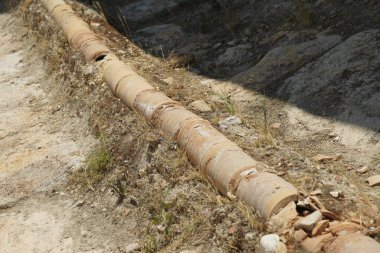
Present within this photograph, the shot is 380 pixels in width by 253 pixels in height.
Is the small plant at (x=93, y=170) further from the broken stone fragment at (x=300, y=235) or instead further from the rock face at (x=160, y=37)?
the rock face at (x=160, y=37)

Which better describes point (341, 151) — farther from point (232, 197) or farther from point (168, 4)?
point (168, 4)

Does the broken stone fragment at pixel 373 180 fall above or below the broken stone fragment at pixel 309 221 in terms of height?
below

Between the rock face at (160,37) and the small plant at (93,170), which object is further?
the rock face at (160,37)

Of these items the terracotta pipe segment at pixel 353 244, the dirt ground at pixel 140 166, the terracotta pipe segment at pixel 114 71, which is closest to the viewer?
the terracotta pipe segment at pixel 353 244

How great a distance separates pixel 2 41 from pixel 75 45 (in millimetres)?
2071

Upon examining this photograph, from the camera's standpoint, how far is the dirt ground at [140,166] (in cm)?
332

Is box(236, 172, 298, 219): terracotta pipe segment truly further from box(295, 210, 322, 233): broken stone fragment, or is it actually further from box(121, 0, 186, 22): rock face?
box(121, 0, 186, 22): rock face

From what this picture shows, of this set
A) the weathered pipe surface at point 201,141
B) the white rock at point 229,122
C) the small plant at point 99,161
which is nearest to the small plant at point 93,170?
the small plant at point 99,161

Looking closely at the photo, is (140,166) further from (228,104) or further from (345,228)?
Result: (345,228)

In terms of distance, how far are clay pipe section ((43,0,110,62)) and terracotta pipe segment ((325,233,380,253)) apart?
3537 mm

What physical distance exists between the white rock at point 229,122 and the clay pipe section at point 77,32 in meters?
1.81

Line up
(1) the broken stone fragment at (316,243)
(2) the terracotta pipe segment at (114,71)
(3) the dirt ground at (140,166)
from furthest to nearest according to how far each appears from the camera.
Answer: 1. (2) the terracotta pipe segment at (114,71)
2. (3) the dirt ground at (140,166)
3. (1) the broken stone fragment at (316,243)

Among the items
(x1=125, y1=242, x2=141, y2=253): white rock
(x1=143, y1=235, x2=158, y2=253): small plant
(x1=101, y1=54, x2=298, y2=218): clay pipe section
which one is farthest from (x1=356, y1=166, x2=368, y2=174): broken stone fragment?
(x1=125, y1=242, x2=141, y2=253): white rock

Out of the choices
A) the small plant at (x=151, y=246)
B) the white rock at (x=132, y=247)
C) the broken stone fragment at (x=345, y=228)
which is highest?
the broken stone fragment at (x=345, y=228)
